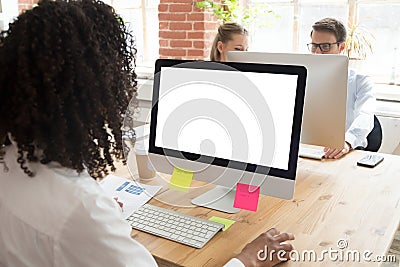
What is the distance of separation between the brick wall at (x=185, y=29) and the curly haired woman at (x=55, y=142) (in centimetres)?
266

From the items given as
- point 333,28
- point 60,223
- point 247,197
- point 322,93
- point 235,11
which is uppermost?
point 235,11

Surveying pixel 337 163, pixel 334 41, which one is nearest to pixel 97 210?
pixel 337 163

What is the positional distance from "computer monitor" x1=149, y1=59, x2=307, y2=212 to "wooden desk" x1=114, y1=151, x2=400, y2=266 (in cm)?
9

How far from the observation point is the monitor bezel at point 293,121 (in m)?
1.23

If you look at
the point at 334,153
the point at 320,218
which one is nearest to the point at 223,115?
the point at 320,218

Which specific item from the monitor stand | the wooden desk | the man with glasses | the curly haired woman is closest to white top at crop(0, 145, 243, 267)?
the curly haired woman

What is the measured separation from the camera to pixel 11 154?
34.3 inches

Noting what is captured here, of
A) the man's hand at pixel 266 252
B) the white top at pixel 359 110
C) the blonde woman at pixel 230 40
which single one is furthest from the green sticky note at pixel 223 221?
the blonde woman at pixel 230 40

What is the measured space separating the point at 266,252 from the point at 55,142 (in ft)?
1.87

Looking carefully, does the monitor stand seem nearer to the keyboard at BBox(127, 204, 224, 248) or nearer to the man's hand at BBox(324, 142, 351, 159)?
the keyboard at BBox(127, 204, 224, 248)

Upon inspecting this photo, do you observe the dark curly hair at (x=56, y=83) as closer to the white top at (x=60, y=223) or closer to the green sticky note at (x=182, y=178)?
the white top at (x=60, y=223)

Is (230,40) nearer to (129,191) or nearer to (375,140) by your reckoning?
(375,140)

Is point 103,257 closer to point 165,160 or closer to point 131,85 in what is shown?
point 131,85

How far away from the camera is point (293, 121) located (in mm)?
1236
